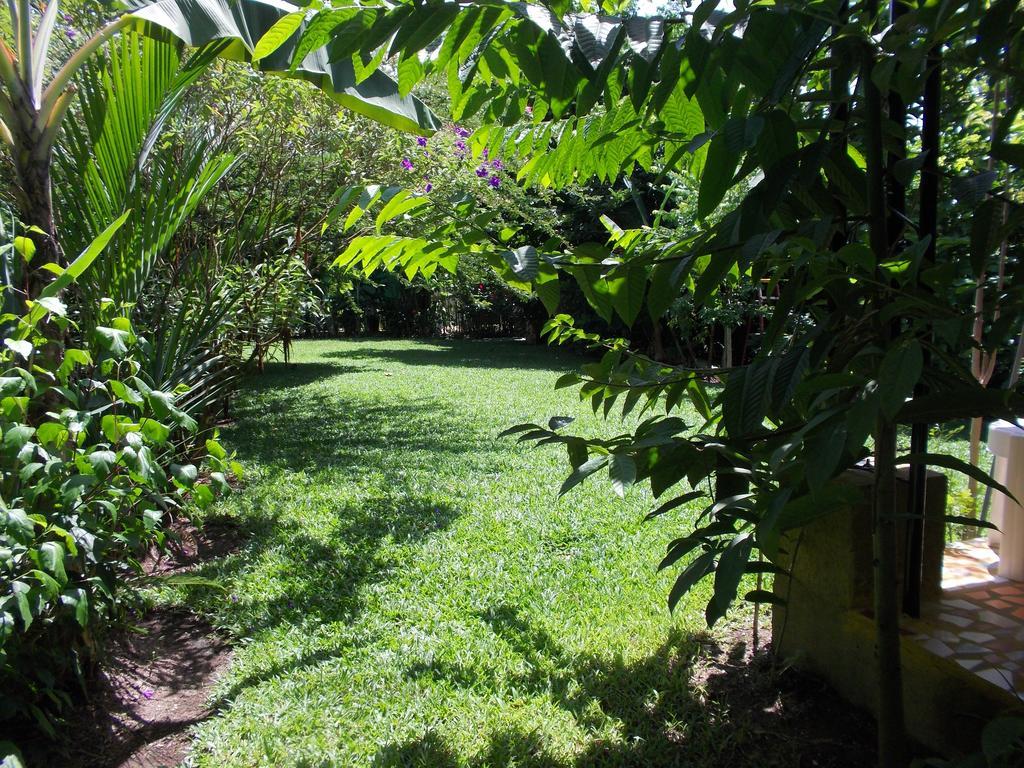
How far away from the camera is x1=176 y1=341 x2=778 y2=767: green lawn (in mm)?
2396

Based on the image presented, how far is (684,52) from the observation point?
4.12ft

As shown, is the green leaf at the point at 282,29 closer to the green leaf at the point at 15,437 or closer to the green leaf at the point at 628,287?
the green leaf at the point at 628,287

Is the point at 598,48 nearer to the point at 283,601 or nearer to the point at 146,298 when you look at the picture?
the point at 283,601

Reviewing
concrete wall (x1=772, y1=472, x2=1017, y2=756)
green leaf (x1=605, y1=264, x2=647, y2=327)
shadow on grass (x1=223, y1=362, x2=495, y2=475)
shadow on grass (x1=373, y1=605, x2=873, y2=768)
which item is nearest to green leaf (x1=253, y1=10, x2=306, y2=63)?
green leaf (x1=605, y1=264, x2=647, y2=327)

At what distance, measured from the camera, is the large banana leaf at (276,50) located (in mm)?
2752

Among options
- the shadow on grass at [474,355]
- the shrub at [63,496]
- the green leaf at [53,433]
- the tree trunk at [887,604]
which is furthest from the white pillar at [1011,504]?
the shadow on grass at [474,355]

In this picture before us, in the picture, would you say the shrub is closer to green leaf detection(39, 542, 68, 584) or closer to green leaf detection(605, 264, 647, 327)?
green leaf detection(39, 542, 68, 584)

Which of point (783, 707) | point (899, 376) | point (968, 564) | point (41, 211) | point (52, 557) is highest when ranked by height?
point (41, 211)

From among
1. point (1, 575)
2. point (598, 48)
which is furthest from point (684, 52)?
point (1, 575)

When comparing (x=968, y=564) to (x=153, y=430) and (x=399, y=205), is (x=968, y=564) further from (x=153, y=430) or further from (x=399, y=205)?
(x=153, y=430)

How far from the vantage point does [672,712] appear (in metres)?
2.52

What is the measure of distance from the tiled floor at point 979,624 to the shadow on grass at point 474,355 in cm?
1124

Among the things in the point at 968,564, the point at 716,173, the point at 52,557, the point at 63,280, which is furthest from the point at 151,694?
the point at 968,564

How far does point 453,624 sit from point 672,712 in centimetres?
114
